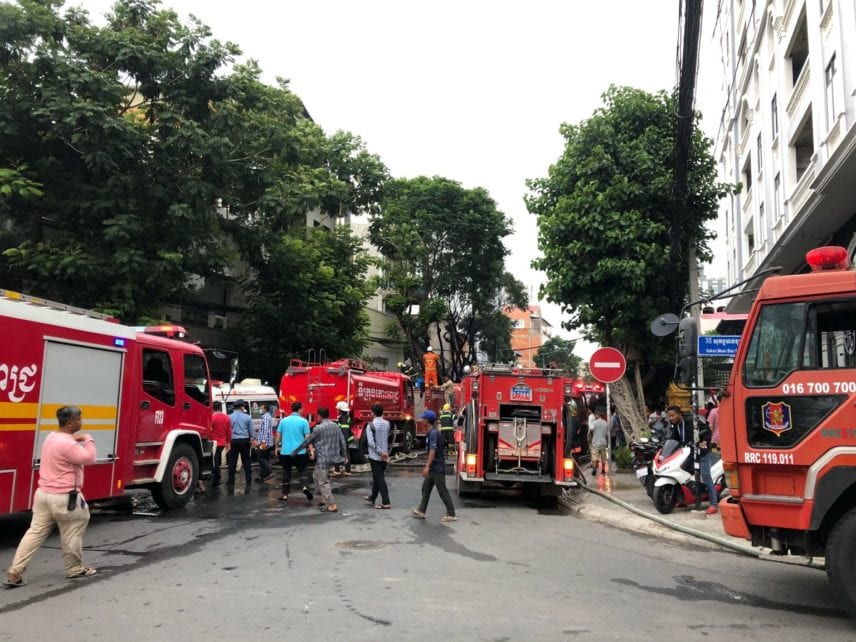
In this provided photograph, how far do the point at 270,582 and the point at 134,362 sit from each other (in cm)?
499

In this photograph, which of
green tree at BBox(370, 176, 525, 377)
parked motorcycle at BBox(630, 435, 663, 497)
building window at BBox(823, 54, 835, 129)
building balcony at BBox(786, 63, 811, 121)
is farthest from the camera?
green tree at BBox(370, 176, 525, 377)

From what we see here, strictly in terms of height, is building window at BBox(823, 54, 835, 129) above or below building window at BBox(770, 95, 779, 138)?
below

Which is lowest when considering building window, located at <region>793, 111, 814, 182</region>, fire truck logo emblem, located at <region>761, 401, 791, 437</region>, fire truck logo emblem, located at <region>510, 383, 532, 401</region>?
fire truck logo emblem, located at <region>761, 401, 791, 437</region>

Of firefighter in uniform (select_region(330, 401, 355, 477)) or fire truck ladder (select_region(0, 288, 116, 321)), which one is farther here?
firefighter in uniform (select_region(330, 401, 355, 477))

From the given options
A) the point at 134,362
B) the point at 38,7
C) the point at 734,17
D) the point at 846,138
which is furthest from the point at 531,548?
the point at 734,17

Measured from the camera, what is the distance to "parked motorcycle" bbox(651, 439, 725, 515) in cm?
1054

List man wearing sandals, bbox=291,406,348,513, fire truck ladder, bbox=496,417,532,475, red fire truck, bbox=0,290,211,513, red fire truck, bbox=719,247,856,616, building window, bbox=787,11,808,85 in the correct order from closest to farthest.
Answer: red fire truck, bbox=719,247,856,616 → red fire truck, bbox=0,290,211,513 → man wearing sandals, bbox=291,406,348,513 → fire truck ladder, bbox=496,417,532,475 → building window, bbox=787,11,808,85

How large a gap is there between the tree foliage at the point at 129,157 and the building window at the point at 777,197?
13.9m

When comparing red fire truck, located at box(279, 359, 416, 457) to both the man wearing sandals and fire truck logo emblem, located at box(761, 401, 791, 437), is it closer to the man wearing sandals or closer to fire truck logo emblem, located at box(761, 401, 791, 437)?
the man wearing sandals

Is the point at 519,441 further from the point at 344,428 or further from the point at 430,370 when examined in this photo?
the point at 430,370

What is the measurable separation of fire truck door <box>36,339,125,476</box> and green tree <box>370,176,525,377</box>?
1006 inches

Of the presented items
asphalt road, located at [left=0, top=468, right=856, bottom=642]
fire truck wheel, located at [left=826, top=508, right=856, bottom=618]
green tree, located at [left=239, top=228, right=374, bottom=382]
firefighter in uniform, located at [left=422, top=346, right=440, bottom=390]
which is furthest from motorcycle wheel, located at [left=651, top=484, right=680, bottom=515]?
firefighter in uniform, located at [left=422, top=346, right=440, bottom=390]

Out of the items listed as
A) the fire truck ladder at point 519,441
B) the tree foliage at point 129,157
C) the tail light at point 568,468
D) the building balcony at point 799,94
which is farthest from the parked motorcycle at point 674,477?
the tree foliage at point 129,157

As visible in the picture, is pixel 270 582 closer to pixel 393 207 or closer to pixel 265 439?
pixel 265 439
